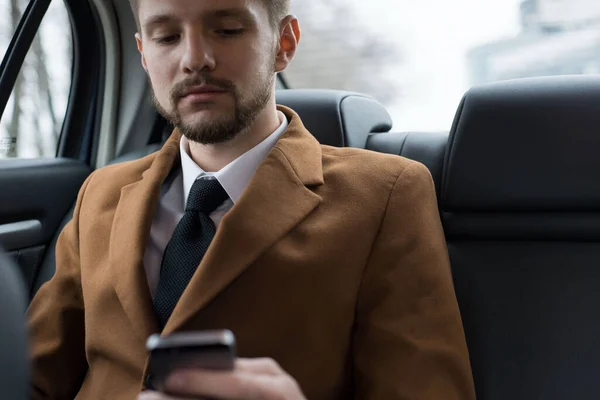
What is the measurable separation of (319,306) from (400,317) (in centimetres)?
14

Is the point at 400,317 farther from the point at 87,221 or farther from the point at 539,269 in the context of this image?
the point at 87,221

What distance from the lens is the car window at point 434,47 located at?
1.84m

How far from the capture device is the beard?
4.22 ft

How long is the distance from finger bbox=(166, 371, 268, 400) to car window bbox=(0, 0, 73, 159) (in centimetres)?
151

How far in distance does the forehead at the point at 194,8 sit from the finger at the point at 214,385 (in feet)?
2.33

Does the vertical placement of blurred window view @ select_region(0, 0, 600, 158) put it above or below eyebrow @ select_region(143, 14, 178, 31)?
below

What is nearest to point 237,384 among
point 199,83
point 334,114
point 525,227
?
point 199,83

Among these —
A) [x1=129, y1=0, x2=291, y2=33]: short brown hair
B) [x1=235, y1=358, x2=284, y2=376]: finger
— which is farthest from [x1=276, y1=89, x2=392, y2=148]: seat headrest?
[x1=235, y1=358, x2=284, y2=376]: finger

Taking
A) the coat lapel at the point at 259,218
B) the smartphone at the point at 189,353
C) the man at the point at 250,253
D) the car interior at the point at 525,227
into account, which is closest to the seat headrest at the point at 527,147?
the car interior at the point at 525,227

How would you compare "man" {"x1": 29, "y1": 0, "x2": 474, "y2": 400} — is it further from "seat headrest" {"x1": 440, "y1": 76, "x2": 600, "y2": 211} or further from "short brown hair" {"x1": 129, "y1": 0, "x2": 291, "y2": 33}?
"seat headrest" {"x1": 440, "y1": 76, "x2": 600, "y2": 211}

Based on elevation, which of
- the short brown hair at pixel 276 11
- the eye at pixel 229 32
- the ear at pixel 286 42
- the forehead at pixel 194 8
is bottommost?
the ear at pixel 286 42

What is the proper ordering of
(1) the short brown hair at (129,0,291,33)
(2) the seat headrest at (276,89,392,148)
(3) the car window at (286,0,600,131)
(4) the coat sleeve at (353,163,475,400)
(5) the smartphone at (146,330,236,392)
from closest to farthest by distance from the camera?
(5) the smartphone at (146,330,236,392)
(4) the coat sleeve at (353,163,475,400)
(1) the short brown hair at (129,0,291,33)
(2) the seat headrest at (276,89,392,148)
(3) the car window at (286,0,600,131)

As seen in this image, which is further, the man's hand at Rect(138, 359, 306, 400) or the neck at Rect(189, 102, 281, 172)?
the neck at Rect(189, 102, 281, 172)

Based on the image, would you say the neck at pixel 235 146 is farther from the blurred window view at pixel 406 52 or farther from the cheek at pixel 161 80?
the blurred window view at pixel 406 52
